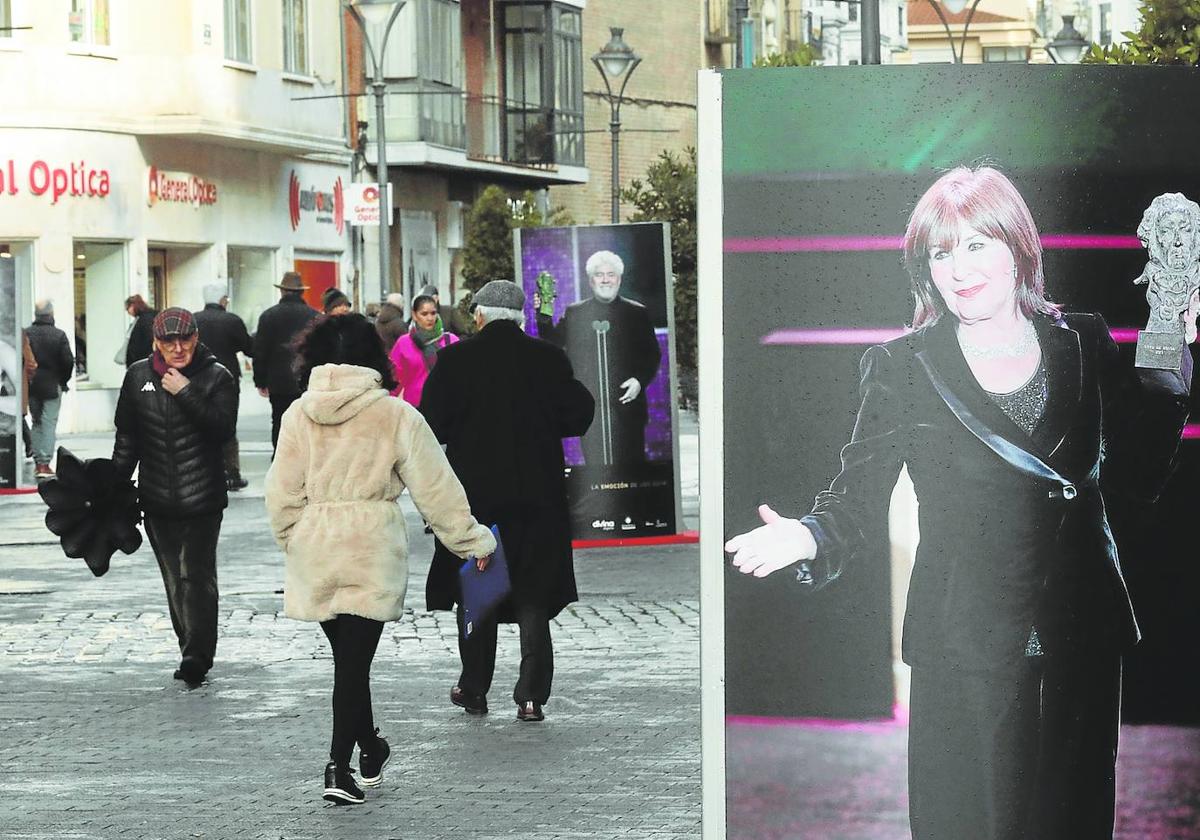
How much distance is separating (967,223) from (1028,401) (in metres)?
0.37

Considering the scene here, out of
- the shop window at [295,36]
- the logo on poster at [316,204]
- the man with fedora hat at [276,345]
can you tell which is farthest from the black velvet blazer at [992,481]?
the shop window at [295,36]

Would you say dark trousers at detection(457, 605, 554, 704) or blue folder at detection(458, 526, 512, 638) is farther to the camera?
dark trousers at detection(457, 605, 554, 704)

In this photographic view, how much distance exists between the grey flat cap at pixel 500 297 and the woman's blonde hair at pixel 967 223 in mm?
5183

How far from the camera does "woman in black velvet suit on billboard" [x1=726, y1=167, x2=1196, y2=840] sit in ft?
16.2

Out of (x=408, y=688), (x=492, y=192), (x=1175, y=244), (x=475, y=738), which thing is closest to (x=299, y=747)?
(x=475, y=738)

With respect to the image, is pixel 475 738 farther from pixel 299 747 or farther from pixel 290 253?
pixel 290 253

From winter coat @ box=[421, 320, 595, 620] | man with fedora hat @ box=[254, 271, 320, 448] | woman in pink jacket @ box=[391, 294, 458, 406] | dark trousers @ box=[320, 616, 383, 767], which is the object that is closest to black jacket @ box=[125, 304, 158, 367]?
man with fedora hat @ box=[254, 271, 320, 448]

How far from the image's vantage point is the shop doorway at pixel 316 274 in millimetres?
39844

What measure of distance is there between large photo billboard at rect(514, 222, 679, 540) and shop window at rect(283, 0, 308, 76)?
2272cm

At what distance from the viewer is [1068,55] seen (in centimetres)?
4128

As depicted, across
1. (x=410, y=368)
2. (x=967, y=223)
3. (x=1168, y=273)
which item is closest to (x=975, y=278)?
(x=967, y=223)

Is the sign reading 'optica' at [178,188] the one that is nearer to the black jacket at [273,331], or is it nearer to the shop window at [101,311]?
the shop window at [101,311]

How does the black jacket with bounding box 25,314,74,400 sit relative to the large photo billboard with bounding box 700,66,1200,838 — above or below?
below

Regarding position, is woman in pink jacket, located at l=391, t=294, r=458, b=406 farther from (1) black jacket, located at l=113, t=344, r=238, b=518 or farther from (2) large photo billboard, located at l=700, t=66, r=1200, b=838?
(2) large photo billboard, located at l=700, t=66, r=1200, b=838
